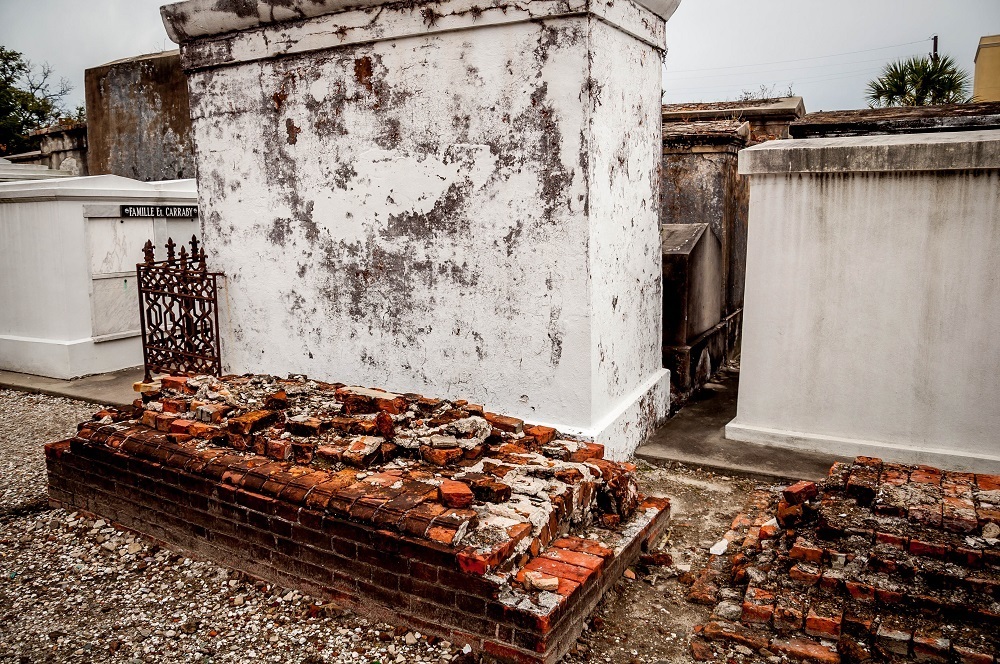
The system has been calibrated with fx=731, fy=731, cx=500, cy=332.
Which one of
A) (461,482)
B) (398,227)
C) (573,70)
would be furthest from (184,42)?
(461,482)

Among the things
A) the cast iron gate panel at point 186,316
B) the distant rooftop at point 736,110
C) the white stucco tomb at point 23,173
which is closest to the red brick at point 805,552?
the cast iron gate panel at point 186,316

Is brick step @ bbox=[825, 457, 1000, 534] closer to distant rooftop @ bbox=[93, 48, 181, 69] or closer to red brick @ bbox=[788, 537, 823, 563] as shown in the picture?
red brick @ bbox=[788, 537, 823, 563]

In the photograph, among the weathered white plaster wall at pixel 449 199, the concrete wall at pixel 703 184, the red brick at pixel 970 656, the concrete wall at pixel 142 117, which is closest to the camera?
the red brick at pixel 970 656

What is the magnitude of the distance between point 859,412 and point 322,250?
16.0 feet

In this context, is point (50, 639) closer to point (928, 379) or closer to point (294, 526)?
point (294, 526)

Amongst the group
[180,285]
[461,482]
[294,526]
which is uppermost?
[180,285]

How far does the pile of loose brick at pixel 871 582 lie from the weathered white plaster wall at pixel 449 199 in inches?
78.0

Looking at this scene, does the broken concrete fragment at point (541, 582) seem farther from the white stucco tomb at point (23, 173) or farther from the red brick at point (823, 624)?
the white stucco tomb at point (23, 173)

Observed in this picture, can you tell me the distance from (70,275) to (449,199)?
6273 millimetres

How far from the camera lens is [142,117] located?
1570 centimetres

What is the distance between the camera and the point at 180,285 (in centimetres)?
766

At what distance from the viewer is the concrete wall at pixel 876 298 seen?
561cm

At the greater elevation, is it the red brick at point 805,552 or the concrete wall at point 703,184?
the concrete wall at point 703,184

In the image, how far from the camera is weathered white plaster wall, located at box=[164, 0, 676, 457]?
546 cm
